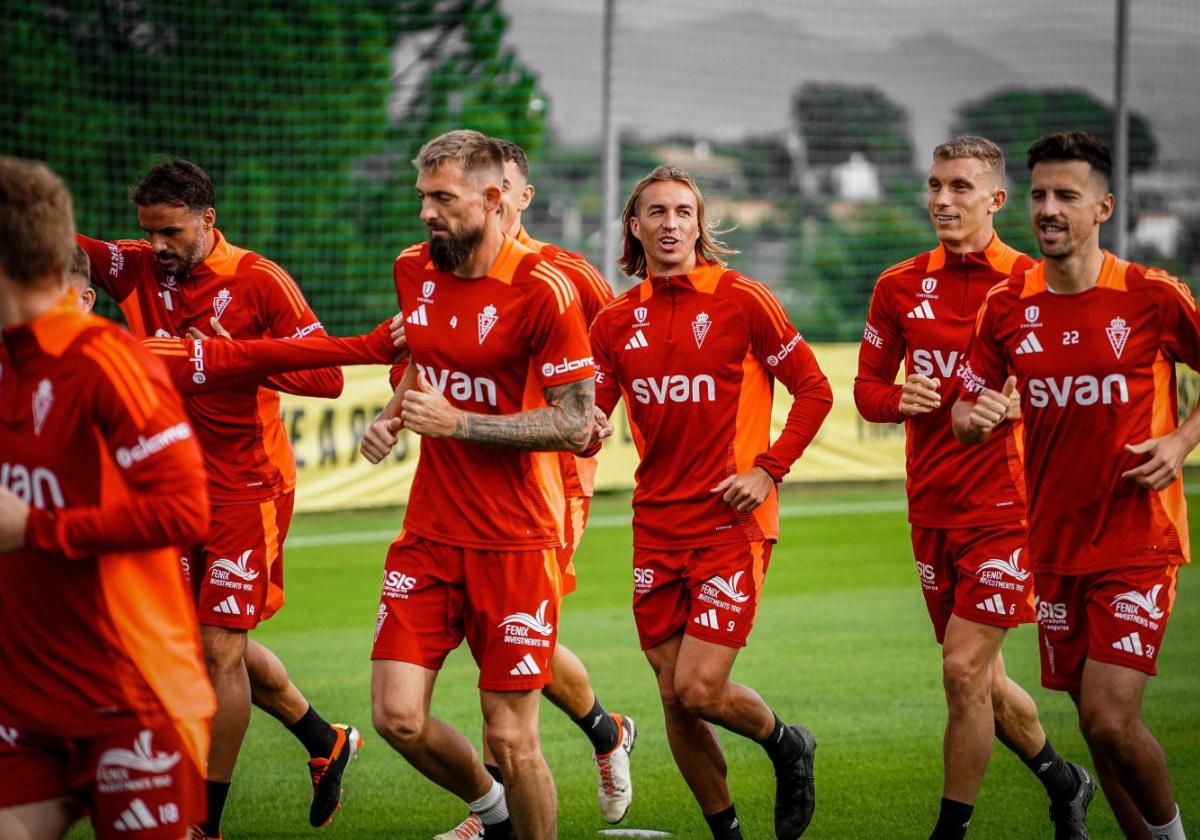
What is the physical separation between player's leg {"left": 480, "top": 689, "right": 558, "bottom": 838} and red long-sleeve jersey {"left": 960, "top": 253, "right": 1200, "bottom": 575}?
202 cm

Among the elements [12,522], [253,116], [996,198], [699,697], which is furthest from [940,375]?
[253,116]

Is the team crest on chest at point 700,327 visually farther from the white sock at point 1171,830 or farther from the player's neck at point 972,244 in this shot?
the white sock at point 1171,830

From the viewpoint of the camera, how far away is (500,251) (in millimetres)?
5820

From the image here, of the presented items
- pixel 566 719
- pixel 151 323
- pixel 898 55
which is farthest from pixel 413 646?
pixel 898 55

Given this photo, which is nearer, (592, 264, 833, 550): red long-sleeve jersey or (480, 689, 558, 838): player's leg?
(480, 689, 558, 838): player's leg

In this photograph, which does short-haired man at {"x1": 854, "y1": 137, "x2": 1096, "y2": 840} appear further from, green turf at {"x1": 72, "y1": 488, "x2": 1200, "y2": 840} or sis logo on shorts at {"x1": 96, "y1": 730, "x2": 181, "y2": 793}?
sis logo on shorts at {"x1": 96, "y1": 730, "x2": 181, "y2": 793}

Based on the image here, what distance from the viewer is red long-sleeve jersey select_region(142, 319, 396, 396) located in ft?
18.3

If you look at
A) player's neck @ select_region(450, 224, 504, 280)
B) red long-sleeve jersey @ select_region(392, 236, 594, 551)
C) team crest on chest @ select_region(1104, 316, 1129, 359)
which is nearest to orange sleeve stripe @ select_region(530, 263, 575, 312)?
red long-sleeve jersey @ select_region(392, 236, 594, 551)

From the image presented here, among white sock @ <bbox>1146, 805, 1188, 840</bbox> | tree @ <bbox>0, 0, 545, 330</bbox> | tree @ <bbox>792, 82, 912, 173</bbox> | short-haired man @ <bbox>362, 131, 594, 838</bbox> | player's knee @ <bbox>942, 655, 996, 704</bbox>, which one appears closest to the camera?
short-haired man @ <bbox>362, 131, 594, 838</bbox>

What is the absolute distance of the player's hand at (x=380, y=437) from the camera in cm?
556

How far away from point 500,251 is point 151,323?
2108mm

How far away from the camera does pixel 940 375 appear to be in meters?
6.84

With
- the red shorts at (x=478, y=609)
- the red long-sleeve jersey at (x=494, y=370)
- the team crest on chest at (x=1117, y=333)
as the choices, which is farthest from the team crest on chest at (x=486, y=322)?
the team crest on chest at (x=1117, y=333)

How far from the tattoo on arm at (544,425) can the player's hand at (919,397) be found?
1.48 meters
